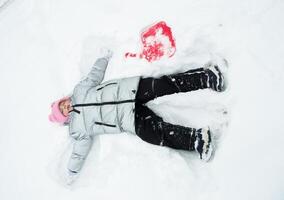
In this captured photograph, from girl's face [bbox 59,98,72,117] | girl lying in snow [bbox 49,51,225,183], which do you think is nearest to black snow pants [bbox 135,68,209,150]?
girl lying in snow [bbox 49,51,225,183]

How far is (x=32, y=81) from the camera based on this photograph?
2367 mm

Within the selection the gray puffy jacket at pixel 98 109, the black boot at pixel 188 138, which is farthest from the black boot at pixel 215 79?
the gray puffy jacket at pixel 98 109

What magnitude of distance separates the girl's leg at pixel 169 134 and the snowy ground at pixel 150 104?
73mm

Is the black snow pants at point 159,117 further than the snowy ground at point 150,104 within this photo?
Yes

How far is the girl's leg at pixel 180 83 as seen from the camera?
157 centimetres

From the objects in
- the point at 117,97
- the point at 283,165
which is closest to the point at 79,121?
the point at 117,97

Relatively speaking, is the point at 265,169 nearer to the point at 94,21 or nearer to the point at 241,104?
the point at 241,104

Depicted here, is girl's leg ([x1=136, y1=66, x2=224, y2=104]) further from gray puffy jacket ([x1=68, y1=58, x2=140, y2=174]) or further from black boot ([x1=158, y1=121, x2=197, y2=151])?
black boot ([x1=158, y1=121, x2=197, y2=151])

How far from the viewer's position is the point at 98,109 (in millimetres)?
1793

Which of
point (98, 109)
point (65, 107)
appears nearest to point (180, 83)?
point (98, 109)

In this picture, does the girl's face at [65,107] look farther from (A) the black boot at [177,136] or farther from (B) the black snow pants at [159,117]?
(A) the black boot at [177,136]

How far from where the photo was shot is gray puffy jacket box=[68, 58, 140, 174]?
1.74 metres

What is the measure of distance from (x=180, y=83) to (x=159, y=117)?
0.66 feet

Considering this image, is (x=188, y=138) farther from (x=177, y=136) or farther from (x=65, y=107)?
(x=65, y=107)
